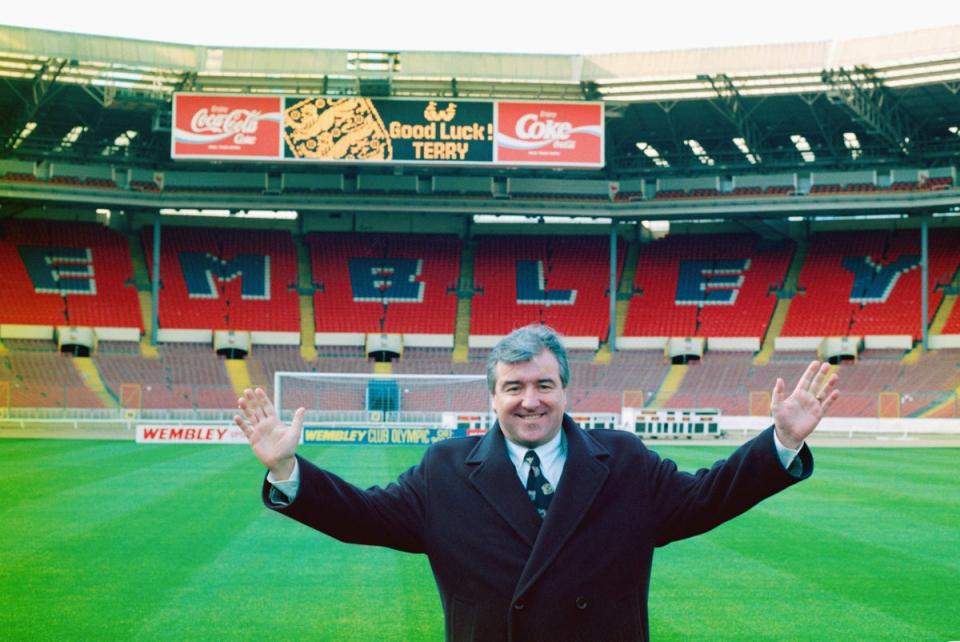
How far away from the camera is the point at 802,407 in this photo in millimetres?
3721

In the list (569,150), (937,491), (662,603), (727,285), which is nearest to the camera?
(662,603)

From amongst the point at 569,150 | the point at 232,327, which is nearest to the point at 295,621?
the point at 569,150

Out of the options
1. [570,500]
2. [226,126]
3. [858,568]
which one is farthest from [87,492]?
[226,126]

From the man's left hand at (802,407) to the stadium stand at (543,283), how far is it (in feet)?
146

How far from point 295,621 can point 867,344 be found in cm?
4132

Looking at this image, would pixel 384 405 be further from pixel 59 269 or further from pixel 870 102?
pixel 870 102

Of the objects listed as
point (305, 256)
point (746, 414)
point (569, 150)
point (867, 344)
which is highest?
point (569, 150)

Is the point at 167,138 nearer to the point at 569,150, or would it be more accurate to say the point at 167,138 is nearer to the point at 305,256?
the point at 305,256

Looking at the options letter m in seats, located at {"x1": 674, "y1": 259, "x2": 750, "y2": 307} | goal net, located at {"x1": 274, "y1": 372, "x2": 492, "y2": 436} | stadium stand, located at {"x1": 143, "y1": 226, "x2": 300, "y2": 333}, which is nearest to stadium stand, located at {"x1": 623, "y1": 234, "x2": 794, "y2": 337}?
letter m in seats, located at {"x1": 674, "y1": 259, "x2": 750, "y2": 307}

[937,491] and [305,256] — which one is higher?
[305,256]

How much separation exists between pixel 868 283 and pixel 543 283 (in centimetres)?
1558

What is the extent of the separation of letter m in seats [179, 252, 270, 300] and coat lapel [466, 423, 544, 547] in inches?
1852

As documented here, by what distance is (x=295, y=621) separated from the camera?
910 centimetres

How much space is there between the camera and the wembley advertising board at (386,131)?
41375 millimetres
